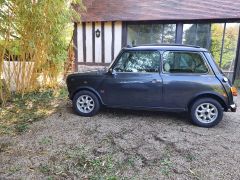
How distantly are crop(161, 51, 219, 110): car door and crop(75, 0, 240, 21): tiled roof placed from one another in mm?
4138

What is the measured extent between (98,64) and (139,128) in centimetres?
507

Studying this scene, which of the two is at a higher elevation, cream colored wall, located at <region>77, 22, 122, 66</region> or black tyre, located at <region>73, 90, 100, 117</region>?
cream colored wall, located at <region>77, 22, 122, 66</region>

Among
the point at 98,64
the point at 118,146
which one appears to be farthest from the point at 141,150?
the point at 98,64

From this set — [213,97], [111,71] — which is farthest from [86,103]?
[213,97]

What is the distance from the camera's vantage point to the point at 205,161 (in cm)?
309

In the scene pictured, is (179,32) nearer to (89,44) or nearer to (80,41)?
(89,44)

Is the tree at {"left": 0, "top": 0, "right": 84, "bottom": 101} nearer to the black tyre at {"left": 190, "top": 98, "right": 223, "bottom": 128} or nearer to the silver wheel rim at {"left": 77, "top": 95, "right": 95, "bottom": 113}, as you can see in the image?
the silver wheel rim at {"left": 77, "top": 95, "right": 95, "bottom": 113}

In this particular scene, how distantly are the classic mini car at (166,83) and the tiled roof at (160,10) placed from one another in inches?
162

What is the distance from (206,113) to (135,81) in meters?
1.38

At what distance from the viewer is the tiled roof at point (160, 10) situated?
25.7ft

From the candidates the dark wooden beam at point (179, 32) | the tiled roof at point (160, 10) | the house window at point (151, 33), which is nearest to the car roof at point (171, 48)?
the tiled roof at point (160, 10)

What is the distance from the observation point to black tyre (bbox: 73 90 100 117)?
15.2 ft

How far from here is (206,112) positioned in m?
4.21

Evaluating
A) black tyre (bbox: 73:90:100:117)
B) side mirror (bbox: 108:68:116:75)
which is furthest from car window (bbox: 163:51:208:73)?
black tyre (bbox: 73:90:100:117)
